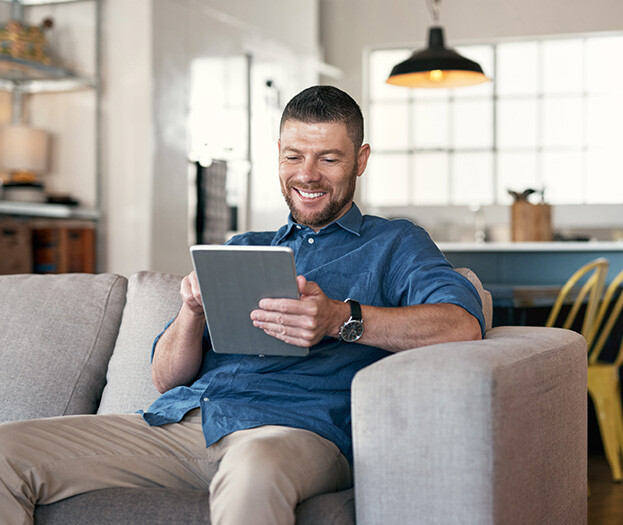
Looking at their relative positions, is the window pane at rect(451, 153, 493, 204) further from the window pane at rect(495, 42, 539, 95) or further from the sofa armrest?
the sofa armrest

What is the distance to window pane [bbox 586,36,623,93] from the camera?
23.4ft

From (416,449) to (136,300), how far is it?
3.28ft

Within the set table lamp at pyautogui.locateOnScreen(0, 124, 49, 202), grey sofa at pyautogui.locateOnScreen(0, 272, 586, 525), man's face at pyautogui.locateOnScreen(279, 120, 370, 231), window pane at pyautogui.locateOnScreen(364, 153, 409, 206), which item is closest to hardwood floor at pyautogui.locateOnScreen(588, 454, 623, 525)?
grey sofa at pyautogui.locateOnScreen(0, 272, 586, 525)

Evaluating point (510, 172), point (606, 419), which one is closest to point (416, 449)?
point (606, 419)

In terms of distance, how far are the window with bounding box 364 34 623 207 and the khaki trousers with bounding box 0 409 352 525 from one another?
6046 millimetres

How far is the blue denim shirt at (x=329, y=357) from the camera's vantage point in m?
1.54

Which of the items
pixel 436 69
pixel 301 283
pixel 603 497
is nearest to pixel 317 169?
pixel 301 283

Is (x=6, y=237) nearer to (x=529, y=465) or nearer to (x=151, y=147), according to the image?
(x=151, y=147)

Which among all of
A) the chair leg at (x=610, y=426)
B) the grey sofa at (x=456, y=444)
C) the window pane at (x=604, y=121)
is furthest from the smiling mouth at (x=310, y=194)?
the window pane at (x=604, y=121)

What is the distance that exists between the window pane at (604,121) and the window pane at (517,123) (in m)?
0.46

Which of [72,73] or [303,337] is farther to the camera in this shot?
[72,73]

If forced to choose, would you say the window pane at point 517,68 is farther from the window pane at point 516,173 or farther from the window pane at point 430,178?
the window pane at point 430,178

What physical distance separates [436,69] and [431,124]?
3198 millimetres

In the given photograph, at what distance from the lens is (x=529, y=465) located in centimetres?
135
